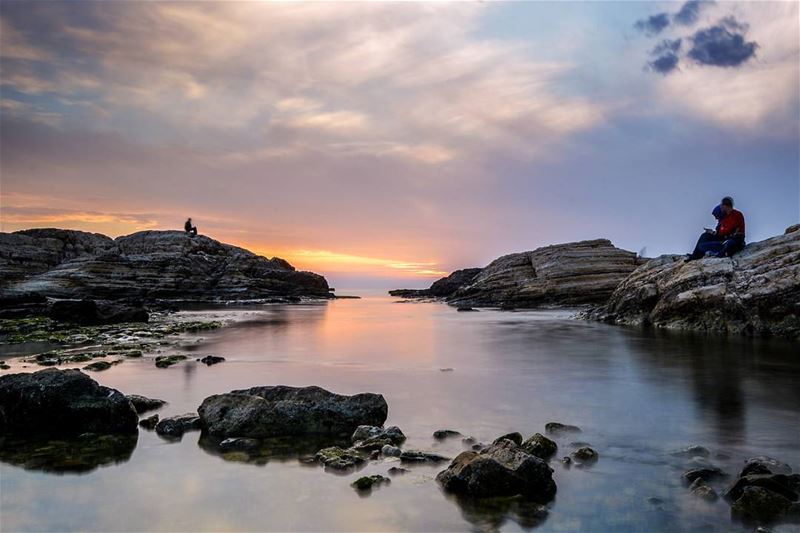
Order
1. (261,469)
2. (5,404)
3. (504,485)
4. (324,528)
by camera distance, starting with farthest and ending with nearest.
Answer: (5,404), (261,469), (504,485), (324,528)

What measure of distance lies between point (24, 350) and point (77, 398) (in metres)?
17.7

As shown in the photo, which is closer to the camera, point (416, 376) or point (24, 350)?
Answer: point (416, 376)

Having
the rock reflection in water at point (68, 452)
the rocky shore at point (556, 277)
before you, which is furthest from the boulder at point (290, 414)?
the rocky shore at point (556, 277)

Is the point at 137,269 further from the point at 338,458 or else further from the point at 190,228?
the point at 338,458

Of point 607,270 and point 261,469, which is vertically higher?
point 607,270

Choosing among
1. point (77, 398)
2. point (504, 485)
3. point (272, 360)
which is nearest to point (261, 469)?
point (504, 485)

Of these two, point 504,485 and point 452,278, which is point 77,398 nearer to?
point 504,485

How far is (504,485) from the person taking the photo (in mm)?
8367

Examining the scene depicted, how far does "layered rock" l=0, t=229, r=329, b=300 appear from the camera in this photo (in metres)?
85.1

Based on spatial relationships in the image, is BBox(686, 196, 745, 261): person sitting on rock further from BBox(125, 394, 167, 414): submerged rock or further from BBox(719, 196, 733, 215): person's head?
BBox(125, 394, 167, 414): submerged rock

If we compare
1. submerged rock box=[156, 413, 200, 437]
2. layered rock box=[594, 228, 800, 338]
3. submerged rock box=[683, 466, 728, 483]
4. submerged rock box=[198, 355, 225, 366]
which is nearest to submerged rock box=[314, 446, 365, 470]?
submerged rock box=[156, 413, 200, 437]

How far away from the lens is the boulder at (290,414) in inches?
461

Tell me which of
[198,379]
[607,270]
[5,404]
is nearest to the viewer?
[5,404]

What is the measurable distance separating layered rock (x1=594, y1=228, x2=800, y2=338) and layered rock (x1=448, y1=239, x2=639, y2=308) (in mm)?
27676
